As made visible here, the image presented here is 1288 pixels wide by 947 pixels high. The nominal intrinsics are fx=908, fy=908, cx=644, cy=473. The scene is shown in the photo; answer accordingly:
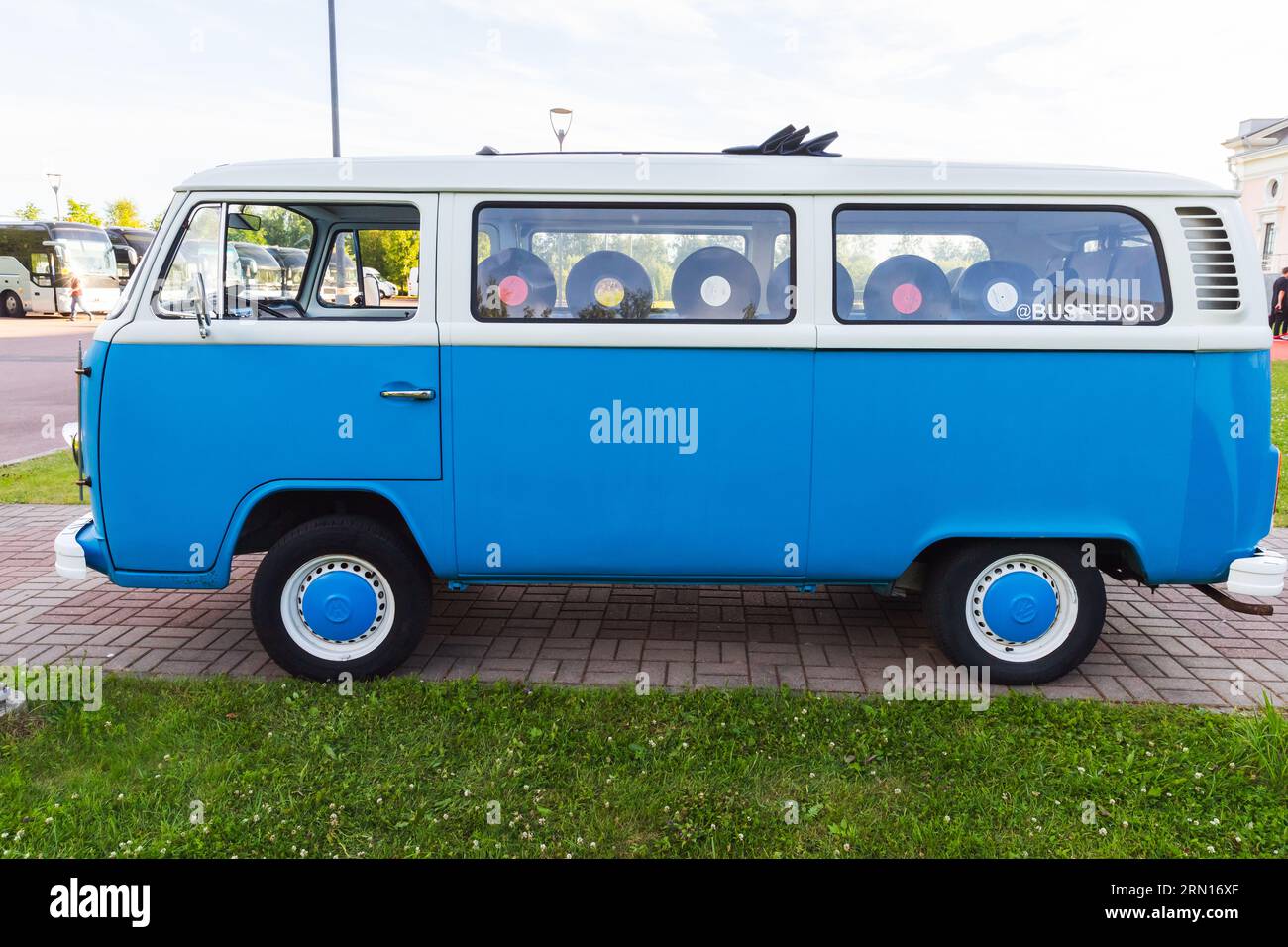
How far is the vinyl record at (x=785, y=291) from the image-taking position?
13.4 feet

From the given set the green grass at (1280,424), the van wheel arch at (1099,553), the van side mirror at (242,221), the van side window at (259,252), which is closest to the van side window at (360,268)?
the van side window at (259,252)

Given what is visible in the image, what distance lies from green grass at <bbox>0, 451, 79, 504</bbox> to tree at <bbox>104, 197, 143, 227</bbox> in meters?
58.1

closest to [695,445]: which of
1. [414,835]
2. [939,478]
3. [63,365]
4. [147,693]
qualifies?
[939,478]

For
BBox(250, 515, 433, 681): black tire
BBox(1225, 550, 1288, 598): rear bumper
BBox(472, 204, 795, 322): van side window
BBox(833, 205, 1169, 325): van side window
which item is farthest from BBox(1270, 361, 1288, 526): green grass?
BBox(250, 515, 433, 681): black tire

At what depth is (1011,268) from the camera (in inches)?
162

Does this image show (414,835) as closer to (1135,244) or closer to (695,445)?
(695,445)

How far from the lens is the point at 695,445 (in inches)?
161

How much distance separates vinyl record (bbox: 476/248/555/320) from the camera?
4113 millimetres

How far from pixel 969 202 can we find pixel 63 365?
61.6 ft

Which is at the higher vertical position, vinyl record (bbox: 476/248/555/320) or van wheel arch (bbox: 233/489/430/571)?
vinyl record (bbox: 476/248/555/320)

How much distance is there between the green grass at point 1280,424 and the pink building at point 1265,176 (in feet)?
163

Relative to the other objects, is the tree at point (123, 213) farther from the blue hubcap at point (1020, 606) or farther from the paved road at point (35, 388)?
the blue hubcap at point (1020, 606)

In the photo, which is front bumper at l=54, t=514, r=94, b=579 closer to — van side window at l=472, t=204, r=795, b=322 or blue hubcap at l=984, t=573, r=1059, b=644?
van side window at l=472, t=204, r=795, b=322
